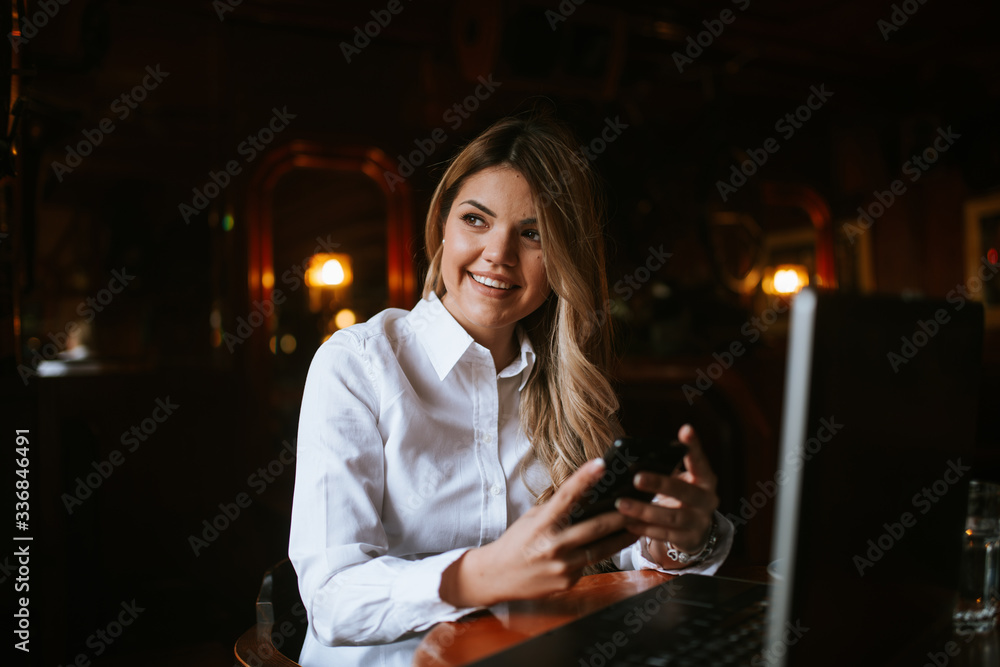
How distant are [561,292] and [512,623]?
672 millimetres

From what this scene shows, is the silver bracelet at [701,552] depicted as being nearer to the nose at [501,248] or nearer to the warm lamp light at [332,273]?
the nose at [501,248]

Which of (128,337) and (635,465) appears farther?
(128,337)

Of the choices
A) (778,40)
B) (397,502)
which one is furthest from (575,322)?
(778,40)


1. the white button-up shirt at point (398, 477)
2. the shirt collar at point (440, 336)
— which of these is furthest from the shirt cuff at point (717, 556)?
the shirt collar at point (440, 336)

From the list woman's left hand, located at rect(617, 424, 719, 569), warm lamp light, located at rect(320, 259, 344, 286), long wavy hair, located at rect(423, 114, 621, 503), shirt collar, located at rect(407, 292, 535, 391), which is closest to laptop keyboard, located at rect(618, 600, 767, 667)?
woman's left hand, located at rect(617, 424, 719, 569)

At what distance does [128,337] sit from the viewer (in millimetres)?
6637

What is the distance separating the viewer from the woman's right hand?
0.86 meters

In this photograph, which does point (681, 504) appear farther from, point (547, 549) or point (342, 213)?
A: point (342, 213)

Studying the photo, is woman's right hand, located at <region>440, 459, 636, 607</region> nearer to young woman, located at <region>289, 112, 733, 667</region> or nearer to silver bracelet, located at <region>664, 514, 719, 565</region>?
young woman, located at <region>289, 112, 733, 667</region>

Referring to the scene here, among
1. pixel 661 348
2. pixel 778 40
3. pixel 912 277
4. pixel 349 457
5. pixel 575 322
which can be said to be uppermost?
pixel 778 40

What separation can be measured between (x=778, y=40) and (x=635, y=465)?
15.8ft

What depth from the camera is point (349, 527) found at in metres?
1.14

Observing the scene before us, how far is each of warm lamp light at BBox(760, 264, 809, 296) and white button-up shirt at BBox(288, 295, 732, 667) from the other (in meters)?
5.34

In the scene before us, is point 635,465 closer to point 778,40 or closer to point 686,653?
point 686,653
